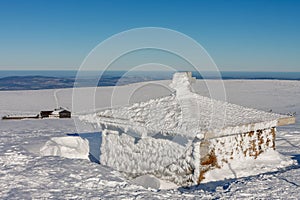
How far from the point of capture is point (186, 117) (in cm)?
821

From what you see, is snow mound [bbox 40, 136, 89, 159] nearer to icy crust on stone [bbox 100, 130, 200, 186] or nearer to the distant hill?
icy crust on stone [bbox 100, 130, 200, 186]

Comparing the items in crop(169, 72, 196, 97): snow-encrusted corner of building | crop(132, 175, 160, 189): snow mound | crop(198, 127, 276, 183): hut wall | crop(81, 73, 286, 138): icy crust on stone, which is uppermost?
crop(169, 72, 196, 97): snow-encrusted corner of building

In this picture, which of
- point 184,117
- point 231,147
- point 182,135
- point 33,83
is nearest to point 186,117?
point 184,117

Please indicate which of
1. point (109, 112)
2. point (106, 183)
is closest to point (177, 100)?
point (109, 112)

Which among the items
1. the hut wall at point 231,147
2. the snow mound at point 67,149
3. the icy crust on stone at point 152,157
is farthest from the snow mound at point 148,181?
the snow mound at point 67,149

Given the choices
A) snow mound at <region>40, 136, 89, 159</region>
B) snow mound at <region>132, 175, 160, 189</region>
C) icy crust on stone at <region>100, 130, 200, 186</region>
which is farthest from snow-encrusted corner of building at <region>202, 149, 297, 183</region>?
snow mound at <region>40, 136, 89, 159</region>

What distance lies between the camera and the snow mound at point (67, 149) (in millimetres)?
10789

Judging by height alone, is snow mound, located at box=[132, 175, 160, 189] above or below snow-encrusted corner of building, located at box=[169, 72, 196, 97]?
below

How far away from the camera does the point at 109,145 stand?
10.2 meters

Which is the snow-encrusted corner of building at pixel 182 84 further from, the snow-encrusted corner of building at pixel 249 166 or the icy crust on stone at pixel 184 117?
the snow-encrusted corner of building at pixel 249 166

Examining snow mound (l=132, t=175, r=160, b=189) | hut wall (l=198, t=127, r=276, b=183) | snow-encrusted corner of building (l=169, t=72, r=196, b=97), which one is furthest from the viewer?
snow-encrusted corner of building (l=169, t=72, r=196, b=97)

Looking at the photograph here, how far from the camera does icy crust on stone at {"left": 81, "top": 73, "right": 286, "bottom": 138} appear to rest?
306 inches

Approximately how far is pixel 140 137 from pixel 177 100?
1747 mm

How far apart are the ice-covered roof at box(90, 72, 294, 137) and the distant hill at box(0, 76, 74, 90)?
A: 43600 millimetres
